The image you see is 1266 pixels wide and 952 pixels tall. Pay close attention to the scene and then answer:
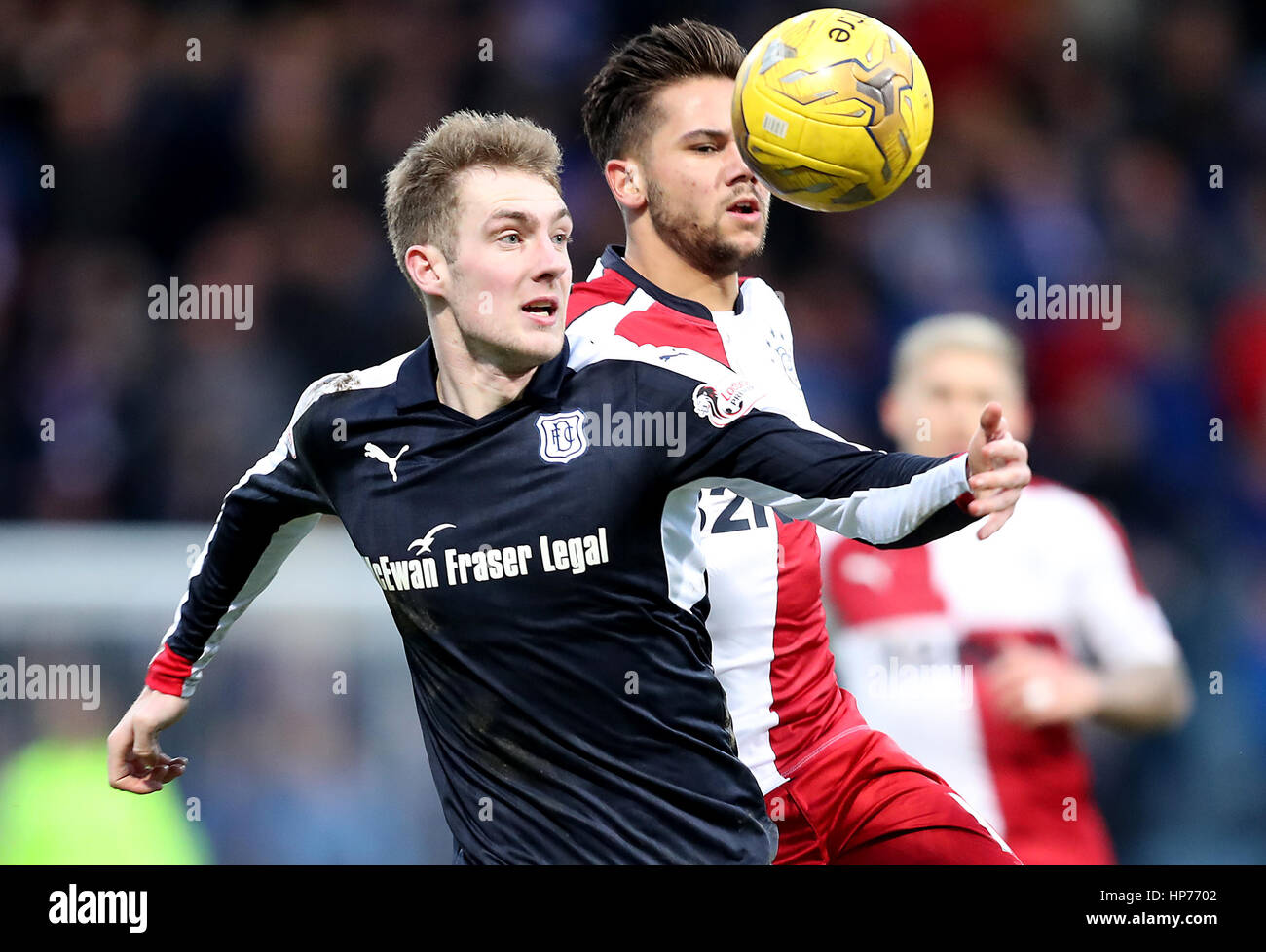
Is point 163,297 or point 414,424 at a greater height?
point 163,297

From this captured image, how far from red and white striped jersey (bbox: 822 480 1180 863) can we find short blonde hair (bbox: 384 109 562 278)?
2.05m

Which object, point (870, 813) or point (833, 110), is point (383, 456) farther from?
point (870, 813)

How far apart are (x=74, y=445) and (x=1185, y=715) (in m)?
4.66

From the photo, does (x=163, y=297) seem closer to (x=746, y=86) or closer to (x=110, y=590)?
(x=110, y=590)

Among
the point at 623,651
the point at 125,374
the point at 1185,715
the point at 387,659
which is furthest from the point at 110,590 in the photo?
the point at 1185,715

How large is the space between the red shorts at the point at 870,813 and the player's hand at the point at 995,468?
1489 mm

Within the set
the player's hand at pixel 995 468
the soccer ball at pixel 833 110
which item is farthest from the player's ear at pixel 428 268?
the player's hand at pixel 995 468

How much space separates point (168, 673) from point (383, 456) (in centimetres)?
94

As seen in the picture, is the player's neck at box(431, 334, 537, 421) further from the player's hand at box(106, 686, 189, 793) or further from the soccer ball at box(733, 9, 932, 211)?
the player's hand at box(106, 686, 189, 793)

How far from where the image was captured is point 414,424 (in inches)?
138

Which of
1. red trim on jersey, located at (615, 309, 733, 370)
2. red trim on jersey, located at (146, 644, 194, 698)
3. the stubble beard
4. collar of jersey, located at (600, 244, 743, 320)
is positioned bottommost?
red trim on jersey, located at (146, 644, 194, 698)

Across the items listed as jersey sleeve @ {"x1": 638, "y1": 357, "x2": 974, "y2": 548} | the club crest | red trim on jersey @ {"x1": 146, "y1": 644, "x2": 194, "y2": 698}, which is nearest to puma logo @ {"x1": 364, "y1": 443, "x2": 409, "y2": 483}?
the club crest

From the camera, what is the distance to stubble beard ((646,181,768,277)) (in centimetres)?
424

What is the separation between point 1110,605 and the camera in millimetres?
4953
